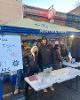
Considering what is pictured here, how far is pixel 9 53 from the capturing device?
430 centimetres

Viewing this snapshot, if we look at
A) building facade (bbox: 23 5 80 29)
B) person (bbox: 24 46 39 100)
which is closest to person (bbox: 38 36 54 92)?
person (bbox: 24 46 39 100)

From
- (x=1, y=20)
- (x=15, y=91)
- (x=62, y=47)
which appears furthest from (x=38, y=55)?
(x=1, y=20)

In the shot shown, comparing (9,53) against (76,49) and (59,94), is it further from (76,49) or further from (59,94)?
(76,49)

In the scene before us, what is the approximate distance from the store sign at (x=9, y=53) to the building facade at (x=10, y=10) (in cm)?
573

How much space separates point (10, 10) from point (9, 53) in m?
6.72

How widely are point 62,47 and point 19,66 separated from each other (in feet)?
12.4

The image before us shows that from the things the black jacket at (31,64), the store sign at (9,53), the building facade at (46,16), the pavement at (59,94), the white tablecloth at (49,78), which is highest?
the building facade at (46,16)

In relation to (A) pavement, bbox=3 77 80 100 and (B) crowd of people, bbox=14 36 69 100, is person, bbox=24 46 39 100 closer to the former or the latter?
(B) crowd of people, bbox=14 36 69 100

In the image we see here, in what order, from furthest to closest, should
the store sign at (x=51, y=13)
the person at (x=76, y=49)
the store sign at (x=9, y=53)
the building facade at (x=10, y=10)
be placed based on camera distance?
the store sign at (x=51, y=13) → the building facade at (x=10, y=10) → the person at (x=76, y=49) → the store sign at (x=9, y=53)

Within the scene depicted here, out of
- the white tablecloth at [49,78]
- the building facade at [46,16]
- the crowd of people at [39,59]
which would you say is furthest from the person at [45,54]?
the building facade at [46,16]

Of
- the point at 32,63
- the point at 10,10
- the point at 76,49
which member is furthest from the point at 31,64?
the point at 10,10

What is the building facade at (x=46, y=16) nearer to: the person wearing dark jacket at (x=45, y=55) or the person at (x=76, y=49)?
the person at (x=76, y=49)

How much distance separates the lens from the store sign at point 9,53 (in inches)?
163

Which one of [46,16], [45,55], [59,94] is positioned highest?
[46,16]
